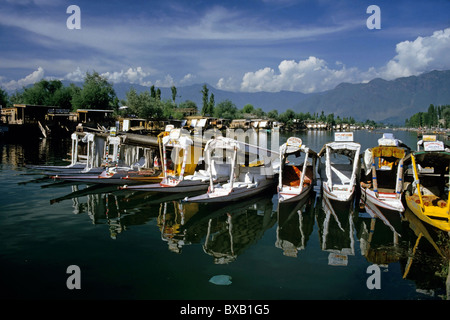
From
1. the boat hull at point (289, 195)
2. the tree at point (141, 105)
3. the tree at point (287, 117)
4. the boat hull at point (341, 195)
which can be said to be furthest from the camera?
the tree at point (287, 117)

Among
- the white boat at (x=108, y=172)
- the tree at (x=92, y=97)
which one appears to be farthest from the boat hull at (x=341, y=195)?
the tree at (x=92, y=97)

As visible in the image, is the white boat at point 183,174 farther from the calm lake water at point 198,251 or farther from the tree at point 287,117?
the tree at point 287,117

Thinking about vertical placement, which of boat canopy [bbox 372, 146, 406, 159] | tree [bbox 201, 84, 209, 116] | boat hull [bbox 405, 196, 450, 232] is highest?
tree [bbox 201, 84, 209, 116]

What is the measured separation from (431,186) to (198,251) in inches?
548

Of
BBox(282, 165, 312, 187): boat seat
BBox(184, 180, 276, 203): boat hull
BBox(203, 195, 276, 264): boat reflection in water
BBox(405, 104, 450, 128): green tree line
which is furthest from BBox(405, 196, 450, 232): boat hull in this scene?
BBox(405, 104, 450, 128): green tree line

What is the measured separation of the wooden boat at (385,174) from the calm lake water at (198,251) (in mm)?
Answer: 1137

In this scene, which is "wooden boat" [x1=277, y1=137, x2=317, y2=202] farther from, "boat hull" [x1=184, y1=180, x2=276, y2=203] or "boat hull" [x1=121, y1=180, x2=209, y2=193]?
"boat hull" [x1=121, y1=180, x2=209, y2=193]

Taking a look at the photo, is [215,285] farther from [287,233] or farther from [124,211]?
[124,211]

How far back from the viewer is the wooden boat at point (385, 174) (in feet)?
54.0

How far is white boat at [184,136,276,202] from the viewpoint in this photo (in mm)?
17431

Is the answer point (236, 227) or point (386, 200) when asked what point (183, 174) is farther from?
point (386, 200)

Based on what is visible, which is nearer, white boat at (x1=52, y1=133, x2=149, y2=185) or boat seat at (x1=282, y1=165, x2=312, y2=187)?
white boat at (x1=52, y1=133, x2=149, y2=185)

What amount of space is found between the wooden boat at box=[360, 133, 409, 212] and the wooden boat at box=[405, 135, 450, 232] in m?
0.69

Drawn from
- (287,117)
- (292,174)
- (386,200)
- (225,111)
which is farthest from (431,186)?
(287,117)
